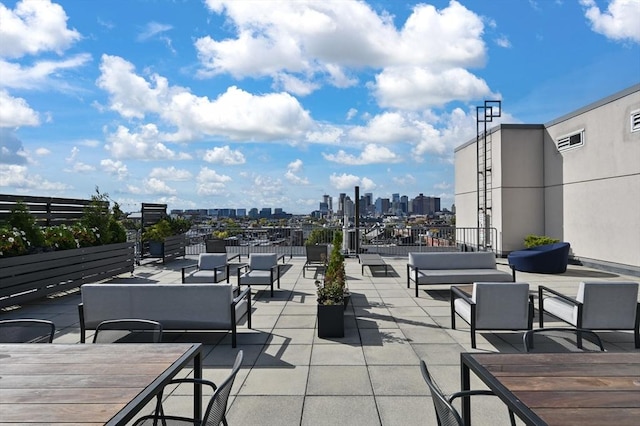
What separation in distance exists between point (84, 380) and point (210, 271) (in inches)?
238

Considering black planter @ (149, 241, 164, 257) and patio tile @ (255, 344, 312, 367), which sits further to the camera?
black planter @ (149, 241, 164, 257)

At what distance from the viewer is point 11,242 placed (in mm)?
7004

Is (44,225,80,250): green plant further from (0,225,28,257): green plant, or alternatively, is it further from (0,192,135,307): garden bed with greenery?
(0,225,28,257): green plant

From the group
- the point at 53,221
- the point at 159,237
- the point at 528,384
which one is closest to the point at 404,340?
the point at 528,384

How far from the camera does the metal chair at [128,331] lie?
3070 millimetres

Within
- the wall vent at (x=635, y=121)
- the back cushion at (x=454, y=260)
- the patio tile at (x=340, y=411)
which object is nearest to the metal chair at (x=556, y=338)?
the patio tile at (x=340, y=411)

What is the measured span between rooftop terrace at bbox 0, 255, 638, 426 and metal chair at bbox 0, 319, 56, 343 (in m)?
0.99

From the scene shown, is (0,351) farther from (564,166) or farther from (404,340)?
(564,166)

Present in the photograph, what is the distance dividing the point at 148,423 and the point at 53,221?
343 inches

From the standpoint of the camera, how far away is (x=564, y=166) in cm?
1219

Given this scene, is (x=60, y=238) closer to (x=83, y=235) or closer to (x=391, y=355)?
(x=83, y=235)

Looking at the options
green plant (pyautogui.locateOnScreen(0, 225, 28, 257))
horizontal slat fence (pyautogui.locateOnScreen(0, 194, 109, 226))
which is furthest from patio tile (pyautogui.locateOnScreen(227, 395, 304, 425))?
horizontal slat fence (pyautogui.locateOnScreen(0, 194, 109, 226))

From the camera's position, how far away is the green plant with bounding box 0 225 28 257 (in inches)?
272

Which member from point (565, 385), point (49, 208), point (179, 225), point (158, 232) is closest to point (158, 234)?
point (158, 232)
